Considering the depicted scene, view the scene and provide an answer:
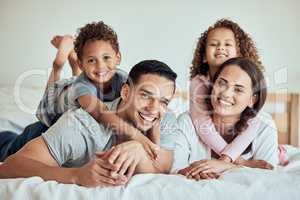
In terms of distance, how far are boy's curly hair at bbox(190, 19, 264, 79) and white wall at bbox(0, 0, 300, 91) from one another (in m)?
0.02

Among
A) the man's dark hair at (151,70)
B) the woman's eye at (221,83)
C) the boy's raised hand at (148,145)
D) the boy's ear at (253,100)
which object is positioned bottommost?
the boy's raised hand at (148,145)

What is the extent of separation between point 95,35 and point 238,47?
1.19 ft

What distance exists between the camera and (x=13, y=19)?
1.05 m

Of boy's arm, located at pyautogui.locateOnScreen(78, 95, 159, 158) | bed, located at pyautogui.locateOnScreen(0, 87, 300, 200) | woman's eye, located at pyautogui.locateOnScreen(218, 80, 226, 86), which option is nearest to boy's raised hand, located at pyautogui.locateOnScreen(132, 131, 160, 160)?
boy's arm, located at pyautogui.locateOnScreen(78, 95, 159, 158)

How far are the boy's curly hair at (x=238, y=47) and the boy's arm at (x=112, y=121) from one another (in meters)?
0.22

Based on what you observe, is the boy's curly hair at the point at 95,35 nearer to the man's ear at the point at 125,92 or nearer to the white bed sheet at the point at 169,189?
the man's ear at the point at 125,92

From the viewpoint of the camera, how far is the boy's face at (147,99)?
0.92 m

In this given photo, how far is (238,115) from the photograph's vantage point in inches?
38.7

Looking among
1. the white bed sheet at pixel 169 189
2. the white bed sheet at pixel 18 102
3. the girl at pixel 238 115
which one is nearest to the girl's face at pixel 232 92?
the girl at pixel 238 115

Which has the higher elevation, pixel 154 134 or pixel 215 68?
pixel 215 68

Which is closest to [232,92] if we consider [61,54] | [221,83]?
[221,83]

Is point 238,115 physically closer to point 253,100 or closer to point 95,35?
point 253,100

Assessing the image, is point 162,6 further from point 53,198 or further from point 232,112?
point 53,198

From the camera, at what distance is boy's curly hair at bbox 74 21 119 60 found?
100 cm
